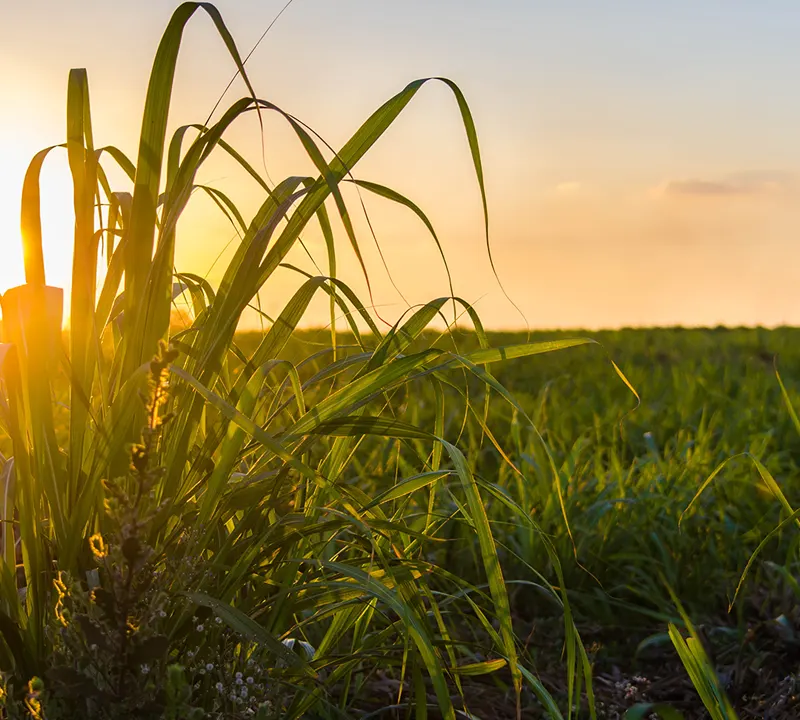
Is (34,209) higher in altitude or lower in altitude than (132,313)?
higher

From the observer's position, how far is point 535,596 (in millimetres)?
2695

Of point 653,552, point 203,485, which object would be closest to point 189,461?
point 203,485

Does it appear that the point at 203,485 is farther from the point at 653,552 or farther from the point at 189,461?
the point at 653,552

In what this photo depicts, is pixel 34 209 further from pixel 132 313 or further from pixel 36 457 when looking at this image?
pixel 36 457

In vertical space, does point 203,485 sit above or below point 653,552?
above

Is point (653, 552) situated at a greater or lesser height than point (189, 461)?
lesser

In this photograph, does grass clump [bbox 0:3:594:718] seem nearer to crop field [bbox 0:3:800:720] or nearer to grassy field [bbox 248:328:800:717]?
crop field [bbox 0:3:800:720]

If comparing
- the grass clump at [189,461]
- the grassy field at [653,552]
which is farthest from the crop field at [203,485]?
the grassy field at [653,552]

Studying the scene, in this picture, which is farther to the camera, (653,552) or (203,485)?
(653,552)

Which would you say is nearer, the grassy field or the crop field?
the crop field

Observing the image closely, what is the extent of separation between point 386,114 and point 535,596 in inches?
67.6

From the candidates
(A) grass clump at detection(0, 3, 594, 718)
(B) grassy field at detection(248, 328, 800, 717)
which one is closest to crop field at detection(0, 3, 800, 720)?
(A) grass clump at detection(0, 3, 594, 718)

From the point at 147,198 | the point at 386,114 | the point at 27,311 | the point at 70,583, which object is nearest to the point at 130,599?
the point at 70,583

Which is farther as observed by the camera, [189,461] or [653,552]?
[653,552]
